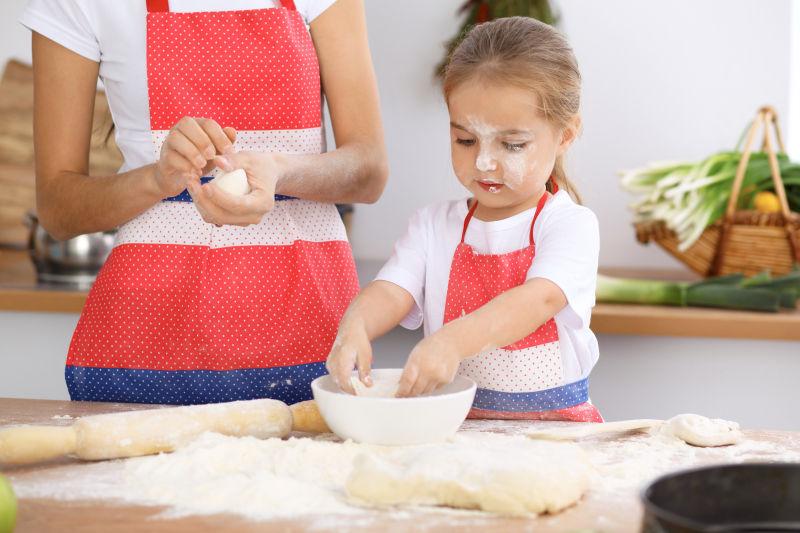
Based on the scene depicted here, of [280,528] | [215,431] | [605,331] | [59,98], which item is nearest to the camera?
[280,528]

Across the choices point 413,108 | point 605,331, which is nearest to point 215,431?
point 605,331

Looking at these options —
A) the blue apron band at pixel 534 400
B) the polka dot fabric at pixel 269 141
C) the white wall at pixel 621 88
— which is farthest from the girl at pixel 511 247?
the white wall at pixel 621 88

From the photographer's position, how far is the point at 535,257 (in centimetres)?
126

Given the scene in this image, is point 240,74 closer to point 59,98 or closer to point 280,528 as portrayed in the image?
point 59,98

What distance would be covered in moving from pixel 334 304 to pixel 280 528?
66 centimetres

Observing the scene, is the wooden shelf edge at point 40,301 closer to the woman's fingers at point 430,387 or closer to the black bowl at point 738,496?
the woman's fingers at point 430,387

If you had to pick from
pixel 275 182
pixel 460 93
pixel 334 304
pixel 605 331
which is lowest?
pixel 605 331

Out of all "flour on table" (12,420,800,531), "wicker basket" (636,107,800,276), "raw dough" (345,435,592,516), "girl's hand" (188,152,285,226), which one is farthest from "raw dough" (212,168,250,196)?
"wicker basket" (636,107,800,276)

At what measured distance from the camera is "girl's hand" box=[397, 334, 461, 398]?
103 centimetres

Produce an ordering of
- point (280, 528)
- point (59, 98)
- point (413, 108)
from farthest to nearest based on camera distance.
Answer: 1. point (413, 108)
2. point (59, 98)
3. point (280, 528)

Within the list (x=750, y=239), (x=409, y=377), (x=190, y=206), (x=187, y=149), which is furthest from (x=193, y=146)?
(x=750, y=239)

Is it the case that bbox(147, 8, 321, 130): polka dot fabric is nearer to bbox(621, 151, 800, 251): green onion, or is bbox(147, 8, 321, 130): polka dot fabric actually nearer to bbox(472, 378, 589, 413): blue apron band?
bbox(472, 378, 589, 413): blue apron band

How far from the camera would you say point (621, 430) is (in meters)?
1.11

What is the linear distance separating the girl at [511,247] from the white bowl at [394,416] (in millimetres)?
149
